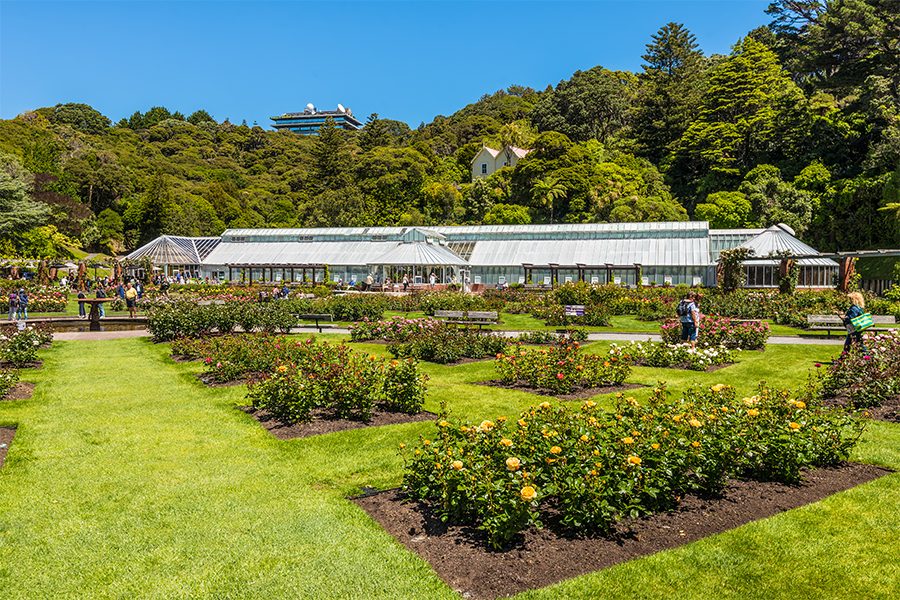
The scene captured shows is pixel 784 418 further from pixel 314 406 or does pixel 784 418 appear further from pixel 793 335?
pixel 793 335

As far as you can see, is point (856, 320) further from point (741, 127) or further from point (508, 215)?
point (741, 127)

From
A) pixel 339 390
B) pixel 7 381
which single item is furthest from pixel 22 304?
pixel 339 390

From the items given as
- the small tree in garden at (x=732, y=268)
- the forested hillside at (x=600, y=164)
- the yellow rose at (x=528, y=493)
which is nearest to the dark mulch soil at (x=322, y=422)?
the yellow rose at (x=528, y=493)

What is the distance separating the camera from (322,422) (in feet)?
30.7

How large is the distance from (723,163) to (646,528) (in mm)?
60824

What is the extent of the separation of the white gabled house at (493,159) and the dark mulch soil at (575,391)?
221ft

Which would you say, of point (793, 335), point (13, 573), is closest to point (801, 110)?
point (793, 335)

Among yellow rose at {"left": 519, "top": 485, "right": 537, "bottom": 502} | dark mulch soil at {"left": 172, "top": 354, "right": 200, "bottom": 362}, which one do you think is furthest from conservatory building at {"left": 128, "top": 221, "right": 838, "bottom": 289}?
yellow rose at {"left": 519, "top": 485, "right": 537, "bottom": 502}

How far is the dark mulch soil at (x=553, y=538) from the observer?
475 cm

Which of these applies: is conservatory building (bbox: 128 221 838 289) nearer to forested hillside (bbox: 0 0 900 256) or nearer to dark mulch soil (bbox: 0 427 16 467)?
forested hillside (bbox: 0 0 900 256)

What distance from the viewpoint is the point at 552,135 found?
64438 millimetres

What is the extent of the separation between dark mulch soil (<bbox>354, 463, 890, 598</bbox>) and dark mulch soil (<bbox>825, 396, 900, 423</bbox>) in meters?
3.11

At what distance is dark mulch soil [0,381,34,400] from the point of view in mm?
10922

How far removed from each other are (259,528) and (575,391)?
23.5 ft
